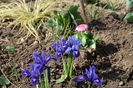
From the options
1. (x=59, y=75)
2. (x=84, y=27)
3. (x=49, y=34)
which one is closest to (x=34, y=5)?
(x=49, y=34)

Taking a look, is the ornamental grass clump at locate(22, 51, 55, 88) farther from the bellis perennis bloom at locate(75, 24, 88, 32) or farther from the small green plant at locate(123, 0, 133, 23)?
the small green plant at locate(123, 0, 133, 23)

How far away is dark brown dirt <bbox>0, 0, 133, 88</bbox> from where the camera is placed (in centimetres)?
285

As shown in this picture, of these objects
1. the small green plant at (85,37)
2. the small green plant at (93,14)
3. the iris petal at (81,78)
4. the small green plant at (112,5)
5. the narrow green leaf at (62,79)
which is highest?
the small green plant at (112,5)

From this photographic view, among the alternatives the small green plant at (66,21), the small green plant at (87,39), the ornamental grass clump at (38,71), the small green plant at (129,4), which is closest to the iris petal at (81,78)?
the ornamental grass clump at (38,71)

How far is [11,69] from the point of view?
3.02 m

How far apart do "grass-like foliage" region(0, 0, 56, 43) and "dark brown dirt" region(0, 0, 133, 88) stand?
77 millimetres

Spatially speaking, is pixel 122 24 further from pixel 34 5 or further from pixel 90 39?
pixel 34 5

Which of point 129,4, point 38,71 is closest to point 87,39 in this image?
point 129,4

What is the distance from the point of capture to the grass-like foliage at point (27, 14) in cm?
348

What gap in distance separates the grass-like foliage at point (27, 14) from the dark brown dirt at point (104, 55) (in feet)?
0.25

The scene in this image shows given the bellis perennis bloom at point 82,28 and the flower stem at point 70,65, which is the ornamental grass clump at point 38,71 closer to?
the flower stem at point 70,65

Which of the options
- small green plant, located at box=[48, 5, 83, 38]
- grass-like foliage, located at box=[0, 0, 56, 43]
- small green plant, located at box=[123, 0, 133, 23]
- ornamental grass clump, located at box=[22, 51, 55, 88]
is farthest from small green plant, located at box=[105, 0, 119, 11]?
ornamental grass clump, located at box=[22, 51, 55, 88]

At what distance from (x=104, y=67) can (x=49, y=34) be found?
636 mm

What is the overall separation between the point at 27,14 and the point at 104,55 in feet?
3.04
